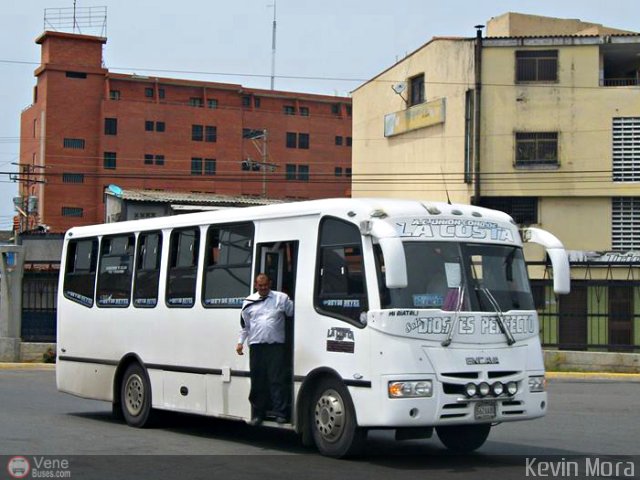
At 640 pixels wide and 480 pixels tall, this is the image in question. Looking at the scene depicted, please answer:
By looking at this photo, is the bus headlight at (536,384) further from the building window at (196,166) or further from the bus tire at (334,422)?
the building window at (196,166)

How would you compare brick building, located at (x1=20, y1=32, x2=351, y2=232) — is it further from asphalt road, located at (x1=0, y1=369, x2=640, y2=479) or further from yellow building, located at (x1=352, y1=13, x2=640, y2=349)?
asphalt road, located at (x1=0, y1=369, x2=640, y2=479)

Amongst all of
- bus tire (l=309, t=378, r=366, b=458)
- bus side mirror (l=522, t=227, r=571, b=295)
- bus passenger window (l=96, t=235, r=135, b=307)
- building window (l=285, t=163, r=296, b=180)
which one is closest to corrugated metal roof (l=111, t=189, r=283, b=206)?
bus passenger window (l=96, t=235, r=135, b=307)

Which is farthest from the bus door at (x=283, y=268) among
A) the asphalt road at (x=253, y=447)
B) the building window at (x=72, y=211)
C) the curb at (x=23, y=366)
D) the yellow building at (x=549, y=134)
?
the building window at (x=72, y=211)

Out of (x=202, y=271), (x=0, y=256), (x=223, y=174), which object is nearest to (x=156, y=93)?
(x=223, y=174)

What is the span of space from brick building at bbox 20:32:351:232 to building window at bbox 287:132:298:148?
5.2 inches

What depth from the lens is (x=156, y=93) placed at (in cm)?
9000

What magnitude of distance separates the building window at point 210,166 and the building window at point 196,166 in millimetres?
524

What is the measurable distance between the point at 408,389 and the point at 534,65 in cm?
3583

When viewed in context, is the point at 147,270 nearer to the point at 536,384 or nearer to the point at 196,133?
the point at 536,384

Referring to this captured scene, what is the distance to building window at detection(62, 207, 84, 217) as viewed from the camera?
277ft

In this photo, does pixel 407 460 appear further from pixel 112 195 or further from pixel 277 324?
pixel 112 195

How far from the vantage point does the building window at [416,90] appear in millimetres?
47656

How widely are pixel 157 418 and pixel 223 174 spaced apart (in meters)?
77.0

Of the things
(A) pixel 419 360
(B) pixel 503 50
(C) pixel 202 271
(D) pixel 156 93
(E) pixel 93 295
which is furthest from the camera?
(D) pixel 156 93
